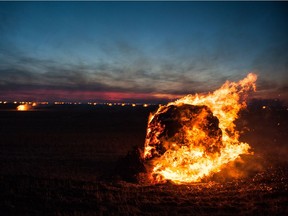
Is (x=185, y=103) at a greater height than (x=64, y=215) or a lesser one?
greater

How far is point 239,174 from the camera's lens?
12.6 m

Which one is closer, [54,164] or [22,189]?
[22,189]

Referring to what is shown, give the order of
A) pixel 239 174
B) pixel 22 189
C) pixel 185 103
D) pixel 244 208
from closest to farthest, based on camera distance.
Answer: pixel 244 208
pixel 22 189
pixel 239 174
pixel 185 103

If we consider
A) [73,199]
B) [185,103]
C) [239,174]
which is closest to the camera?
[73,199]

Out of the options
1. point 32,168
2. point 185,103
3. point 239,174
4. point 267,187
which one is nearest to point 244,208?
point 267,187

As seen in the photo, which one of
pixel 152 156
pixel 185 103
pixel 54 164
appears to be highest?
pixel 185 103

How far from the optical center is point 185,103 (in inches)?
554

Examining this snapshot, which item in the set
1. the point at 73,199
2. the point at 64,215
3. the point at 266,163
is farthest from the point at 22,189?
the point at 266,163

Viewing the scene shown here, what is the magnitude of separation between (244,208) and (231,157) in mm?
6322

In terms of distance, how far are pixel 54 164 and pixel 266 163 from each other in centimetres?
1127

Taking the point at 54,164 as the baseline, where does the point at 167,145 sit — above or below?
above

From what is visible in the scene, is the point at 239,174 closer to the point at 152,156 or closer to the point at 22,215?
the point at 152,156

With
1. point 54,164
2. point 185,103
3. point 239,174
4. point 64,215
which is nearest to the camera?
point 64,215

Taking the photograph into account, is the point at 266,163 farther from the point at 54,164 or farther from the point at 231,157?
the point at 54,164
